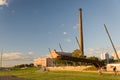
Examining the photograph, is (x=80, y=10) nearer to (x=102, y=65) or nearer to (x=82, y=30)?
(x=82, y=30)

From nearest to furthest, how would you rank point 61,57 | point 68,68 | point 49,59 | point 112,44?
point 61,57
point 112,44
point 68,68
point 49,59

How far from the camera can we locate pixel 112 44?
69.2 m

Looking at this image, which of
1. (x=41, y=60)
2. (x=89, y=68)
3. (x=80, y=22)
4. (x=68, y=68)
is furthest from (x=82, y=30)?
(x=41, y=60)

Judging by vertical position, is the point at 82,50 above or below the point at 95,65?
above

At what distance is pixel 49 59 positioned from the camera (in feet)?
500

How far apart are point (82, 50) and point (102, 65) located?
36647 millimetres

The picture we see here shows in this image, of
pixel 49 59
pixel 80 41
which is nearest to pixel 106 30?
pixel 80 41

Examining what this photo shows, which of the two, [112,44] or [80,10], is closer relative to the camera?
[112,44]

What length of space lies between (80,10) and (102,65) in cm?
4684

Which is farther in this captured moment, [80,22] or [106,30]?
[80,22]

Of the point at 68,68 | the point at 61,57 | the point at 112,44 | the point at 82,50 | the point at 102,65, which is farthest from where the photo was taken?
the point at 82,50

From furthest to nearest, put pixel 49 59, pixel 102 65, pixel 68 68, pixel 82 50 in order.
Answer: pixel 49 59 < pixel 82 50 < pixel 68 68 < pixel 102 65

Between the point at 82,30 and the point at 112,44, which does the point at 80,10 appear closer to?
the point at 82,30

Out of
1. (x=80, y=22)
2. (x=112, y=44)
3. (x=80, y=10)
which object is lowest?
(x=112, y=44)
